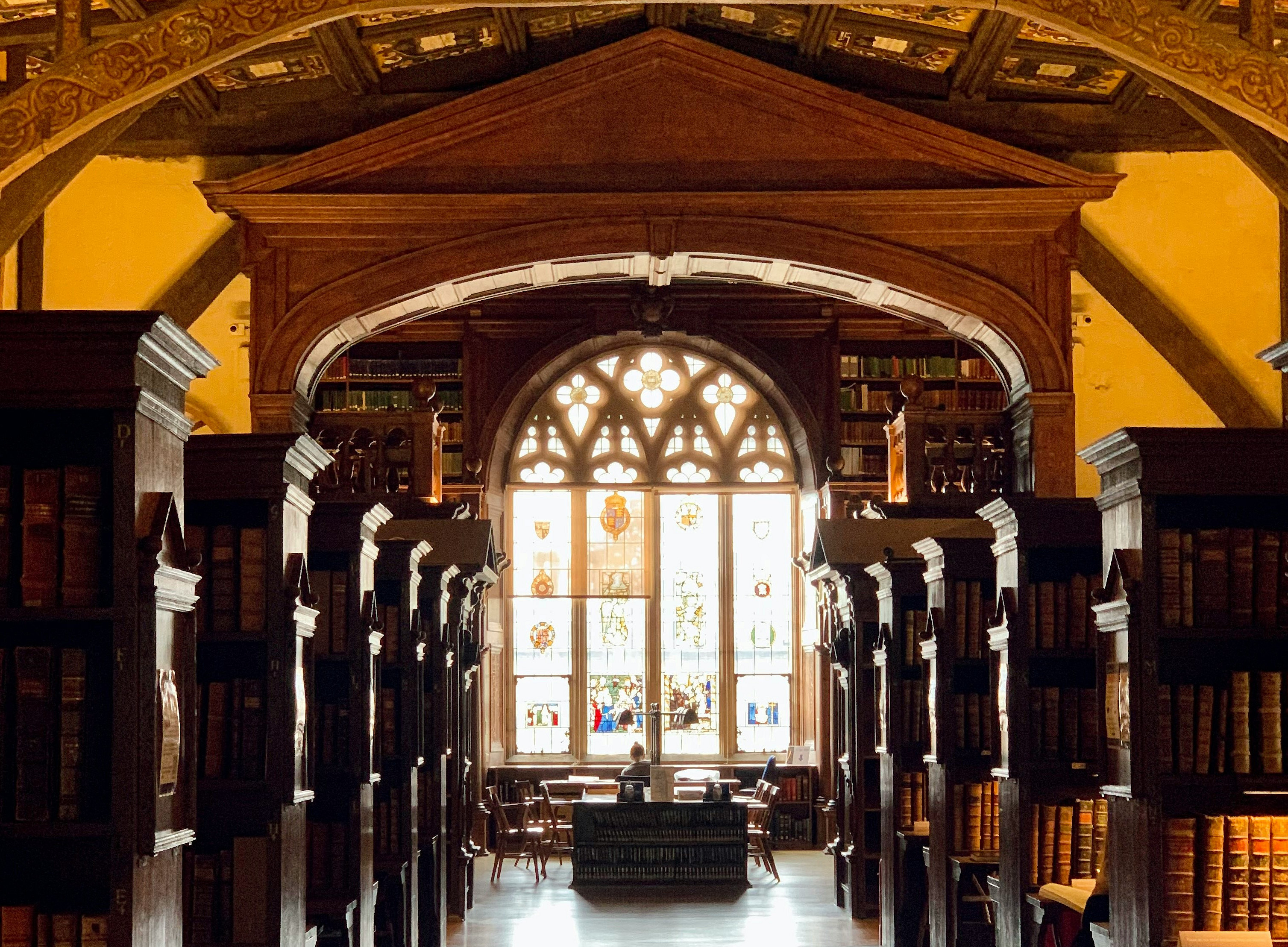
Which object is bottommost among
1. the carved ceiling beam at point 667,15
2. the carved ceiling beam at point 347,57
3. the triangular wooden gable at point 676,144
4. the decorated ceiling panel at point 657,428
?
the decorated ceiling panel at point 657,428

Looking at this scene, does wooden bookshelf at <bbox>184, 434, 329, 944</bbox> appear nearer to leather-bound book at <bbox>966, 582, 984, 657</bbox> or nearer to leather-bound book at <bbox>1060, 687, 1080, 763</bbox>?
leather-bound book at <bbox>1060, 687, 1080, 763</bbox>

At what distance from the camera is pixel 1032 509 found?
7.45m

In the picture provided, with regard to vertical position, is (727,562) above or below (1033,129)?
below

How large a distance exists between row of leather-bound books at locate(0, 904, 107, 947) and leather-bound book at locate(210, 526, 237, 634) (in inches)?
71.0

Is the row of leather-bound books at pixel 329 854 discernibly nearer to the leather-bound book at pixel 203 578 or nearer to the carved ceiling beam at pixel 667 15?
the leather-bound book at pixel 203 578

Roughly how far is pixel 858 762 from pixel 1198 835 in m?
6.20

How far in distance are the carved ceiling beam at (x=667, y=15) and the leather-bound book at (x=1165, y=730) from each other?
684 cm

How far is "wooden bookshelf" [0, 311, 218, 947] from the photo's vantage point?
4.43 meters

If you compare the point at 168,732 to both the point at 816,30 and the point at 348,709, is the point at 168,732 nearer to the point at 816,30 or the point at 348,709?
the point at 348,709

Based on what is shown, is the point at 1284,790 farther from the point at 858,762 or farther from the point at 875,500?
the point at 875,500

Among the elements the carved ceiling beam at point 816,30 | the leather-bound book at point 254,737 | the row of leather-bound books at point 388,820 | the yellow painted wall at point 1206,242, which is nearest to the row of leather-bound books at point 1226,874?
the leather-bound book at point 254,737

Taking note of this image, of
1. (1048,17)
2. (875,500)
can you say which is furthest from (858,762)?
(1048,17)

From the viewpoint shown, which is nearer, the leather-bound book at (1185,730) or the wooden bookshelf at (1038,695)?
the leather-bound book at (1185,730)

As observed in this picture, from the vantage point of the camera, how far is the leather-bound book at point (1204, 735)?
5.73 metres
